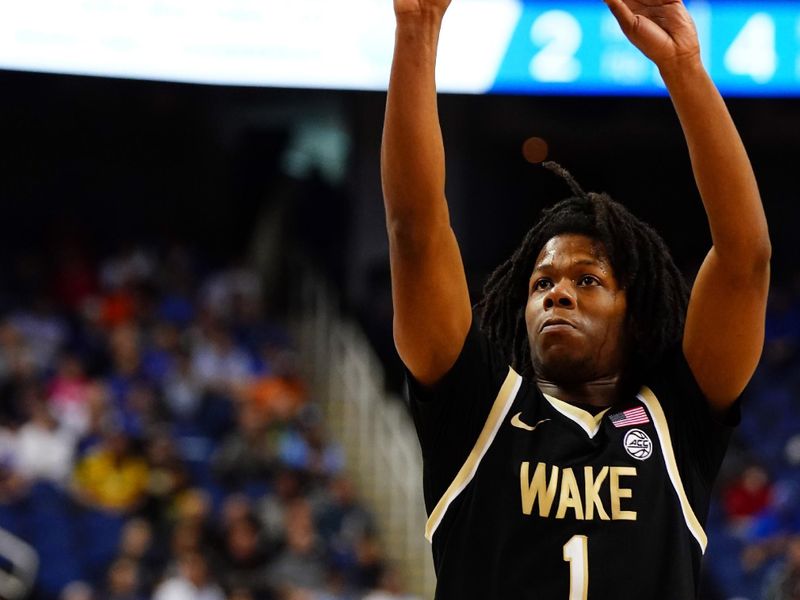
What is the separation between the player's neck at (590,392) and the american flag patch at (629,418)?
82 mm

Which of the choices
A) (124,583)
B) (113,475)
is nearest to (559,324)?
(124,583)

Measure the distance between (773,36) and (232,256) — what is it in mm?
7121

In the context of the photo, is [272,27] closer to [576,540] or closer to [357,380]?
[357,380]

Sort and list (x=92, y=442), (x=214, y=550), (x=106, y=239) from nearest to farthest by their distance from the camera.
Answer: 1. (x=214, y=550)
2. (x=92, y=442)
3. (x=106, y=239)

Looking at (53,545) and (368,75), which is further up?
(368,75)

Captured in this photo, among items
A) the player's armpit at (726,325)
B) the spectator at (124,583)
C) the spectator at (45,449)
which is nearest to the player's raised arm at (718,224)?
the player's armpit at (726,325)

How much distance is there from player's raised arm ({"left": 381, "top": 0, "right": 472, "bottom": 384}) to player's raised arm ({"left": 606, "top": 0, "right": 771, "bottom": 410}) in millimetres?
364

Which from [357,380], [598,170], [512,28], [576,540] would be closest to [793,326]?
[598,170]

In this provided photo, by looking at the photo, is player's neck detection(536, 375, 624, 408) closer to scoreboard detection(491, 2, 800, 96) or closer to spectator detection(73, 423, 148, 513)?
scoreboard detection(491, 2, 800, 96)

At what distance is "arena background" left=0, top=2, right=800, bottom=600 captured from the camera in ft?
29.2

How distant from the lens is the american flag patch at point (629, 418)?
2.21 m

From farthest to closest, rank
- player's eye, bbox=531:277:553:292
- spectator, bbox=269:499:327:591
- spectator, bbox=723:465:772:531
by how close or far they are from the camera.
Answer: spectator, bbox=723:465:772:531 < spectator, bbox=269:499:327:591 < player's eye, bbox=531:277:553:292

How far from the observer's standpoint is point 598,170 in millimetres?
14227

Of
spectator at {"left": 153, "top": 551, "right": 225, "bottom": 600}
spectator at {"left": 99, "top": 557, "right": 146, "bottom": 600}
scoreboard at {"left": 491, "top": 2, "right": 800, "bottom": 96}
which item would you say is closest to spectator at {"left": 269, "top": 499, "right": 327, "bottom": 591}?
spectator at {"left": 153, "top": 551, "right": 225, "bottom": 600}
